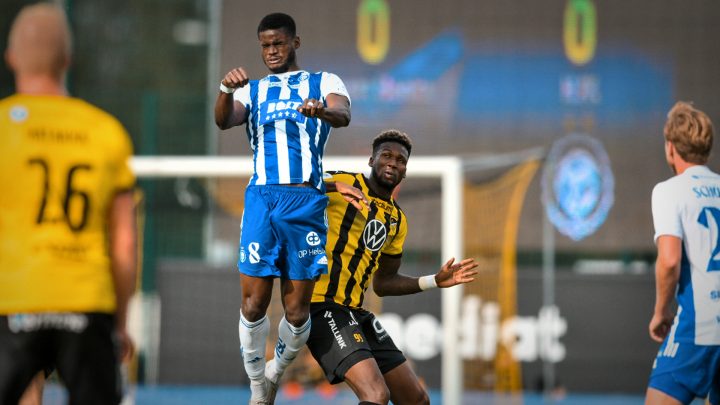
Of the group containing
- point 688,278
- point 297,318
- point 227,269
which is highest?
point 688,278

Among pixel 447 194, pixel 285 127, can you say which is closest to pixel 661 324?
pixel 285 127

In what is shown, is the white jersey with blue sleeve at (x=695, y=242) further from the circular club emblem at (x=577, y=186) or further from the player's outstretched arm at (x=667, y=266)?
the circular club emblem at (x=577, y=186)

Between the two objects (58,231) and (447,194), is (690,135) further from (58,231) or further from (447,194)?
(447,194)

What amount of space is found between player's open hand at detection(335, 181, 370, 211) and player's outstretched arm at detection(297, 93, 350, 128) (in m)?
0.49

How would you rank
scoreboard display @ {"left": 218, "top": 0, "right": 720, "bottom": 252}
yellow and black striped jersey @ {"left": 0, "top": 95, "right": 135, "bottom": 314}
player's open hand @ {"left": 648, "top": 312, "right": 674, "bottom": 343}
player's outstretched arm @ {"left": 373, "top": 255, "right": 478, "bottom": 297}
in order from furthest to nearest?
scoreboard display @ {"left": 218, "top": 0, "right": 720, "bottom": 252} → player's outstretched arm @ {"left": 373, "top": 255, "right": 478, "bottom": 297} → player's open hand @ {"left": 648, "top": 312, "right": 674, "bottom": 343} → yellow and black striped jersey @ {"left": 0, "top": 95, "right": 135, "bottom": 314}

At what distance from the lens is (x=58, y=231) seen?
3928 millimetres

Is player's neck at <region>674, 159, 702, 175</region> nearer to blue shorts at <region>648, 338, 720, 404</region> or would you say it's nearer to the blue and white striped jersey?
blue shorts at <region>648, 338, 720, 404</region>

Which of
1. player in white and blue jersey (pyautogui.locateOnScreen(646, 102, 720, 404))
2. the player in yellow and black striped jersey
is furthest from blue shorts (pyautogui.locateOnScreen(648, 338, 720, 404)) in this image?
the player in yellow and black striped jersey

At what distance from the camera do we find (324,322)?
6.36m

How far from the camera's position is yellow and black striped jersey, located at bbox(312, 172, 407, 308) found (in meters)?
6.57

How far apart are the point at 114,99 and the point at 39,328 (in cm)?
1344

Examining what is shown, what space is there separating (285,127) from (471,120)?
403 inches

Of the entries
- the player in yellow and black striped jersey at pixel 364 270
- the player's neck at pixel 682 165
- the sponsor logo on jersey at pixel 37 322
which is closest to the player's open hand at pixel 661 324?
the player's neck at pixel 682 165

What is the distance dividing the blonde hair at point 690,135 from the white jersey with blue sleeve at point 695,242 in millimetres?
148
